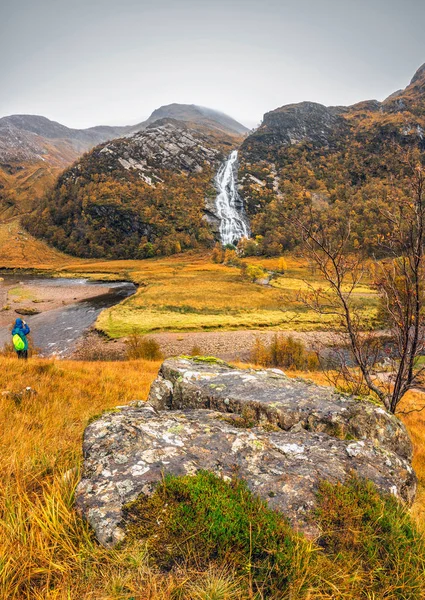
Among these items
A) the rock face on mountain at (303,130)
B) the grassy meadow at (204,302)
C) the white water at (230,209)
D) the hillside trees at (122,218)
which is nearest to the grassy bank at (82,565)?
the grassy meadow at (204,302)

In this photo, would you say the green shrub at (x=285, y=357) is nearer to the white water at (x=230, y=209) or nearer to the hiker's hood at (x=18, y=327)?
the hiker's hood at (x=18, y=327)

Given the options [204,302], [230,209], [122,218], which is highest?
[230,209]

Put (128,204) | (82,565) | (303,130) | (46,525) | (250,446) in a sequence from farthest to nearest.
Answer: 1. (303,130)
2. (128,204)
3. (250,446)
4. (46,525)
5. (82,565)

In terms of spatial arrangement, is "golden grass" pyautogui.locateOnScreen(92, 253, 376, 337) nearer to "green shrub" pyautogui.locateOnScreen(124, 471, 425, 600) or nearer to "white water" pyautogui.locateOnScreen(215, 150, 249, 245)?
"green shrub" pyautogui.locateOnScreen(124, 471, 425, 600)

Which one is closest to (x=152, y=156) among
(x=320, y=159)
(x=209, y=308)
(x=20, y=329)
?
(x=320, y=159)

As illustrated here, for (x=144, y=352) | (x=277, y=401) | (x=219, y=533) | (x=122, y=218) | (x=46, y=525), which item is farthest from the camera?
(x=122, y=218)

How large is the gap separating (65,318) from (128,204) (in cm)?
9659

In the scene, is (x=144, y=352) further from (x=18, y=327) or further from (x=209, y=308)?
(x=209, y=308)

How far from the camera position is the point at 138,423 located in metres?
3.30

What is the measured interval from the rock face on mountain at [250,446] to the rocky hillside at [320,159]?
95300 millimetres

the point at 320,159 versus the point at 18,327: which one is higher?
the point at 320,159

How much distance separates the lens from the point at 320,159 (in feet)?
497

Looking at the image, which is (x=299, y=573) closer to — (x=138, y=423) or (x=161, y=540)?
(x=161, y=540)

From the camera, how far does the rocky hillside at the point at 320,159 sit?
112 m
